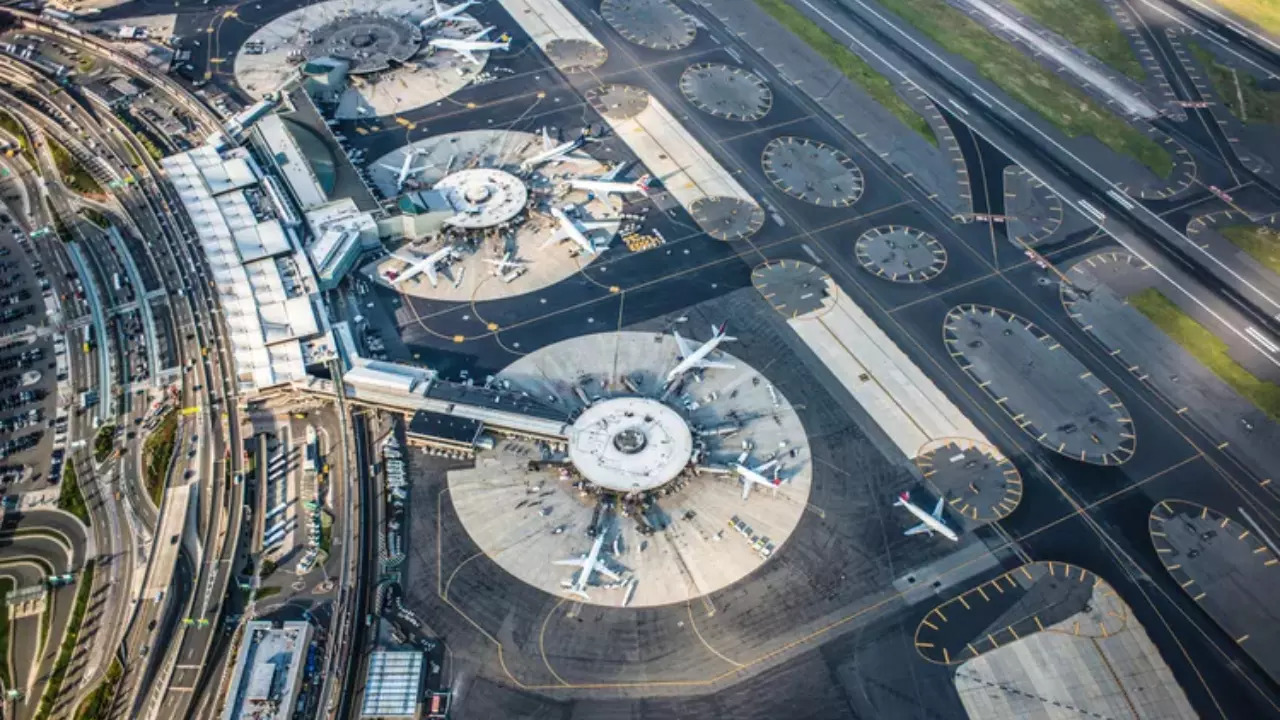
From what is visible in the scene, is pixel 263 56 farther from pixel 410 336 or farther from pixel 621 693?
pixel 621 693

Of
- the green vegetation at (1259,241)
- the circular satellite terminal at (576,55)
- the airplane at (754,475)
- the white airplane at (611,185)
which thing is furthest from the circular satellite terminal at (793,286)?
the green vegetation at (1259,241)

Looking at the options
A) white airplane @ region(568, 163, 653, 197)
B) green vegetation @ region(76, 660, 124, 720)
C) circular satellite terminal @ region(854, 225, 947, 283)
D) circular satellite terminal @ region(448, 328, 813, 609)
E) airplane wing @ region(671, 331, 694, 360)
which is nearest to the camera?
green vegetation @ region(76, 660, 124, 720)

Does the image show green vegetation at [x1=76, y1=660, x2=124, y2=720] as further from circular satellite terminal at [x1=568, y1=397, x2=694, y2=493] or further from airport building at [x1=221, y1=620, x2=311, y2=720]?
circular satellite terminal at [x1=568, y1=397, x2=694, y2=493]

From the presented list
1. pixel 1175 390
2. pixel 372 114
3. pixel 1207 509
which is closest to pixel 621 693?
pixel 1207 509

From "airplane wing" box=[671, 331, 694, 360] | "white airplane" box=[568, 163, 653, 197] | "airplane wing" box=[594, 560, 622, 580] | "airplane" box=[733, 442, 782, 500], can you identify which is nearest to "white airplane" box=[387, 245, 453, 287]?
"white airplane" box=[568, 163, 653, 197]

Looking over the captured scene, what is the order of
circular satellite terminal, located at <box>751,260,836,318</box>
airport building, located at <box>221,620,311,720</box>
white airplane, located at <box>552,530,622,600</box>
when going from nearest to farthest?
airport building, located at <box>221,620,311,720</box> → white airplane, located at <box>552,530,622,600</box> → circular satellite terminal, located at <box>751,260,836,318</box>
